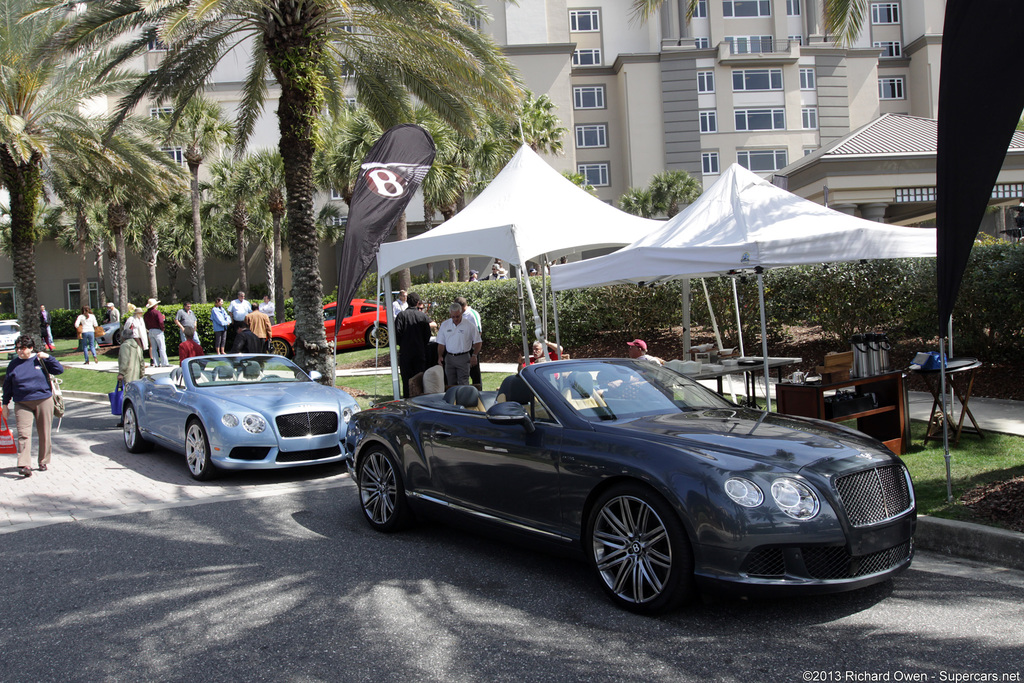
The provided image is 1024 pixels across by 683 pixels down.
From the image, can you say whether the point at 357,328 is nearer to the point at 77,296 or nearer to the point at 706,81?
the point at 706,81

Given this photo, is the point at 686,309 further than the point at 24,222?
No

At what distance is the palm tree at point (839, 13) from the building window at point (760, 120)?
34.9 m

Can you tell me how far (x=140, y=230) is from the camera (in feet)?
132

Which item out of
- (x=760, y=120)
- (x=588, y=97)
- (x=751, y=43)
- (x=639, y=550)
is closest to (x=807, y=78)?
(x=751, y=43)

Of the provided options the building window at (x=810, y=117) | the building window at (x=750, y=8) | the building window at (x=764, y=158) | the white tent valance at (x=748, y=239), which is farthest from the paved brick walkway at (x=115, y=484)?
the building window at (x=750, y=8)

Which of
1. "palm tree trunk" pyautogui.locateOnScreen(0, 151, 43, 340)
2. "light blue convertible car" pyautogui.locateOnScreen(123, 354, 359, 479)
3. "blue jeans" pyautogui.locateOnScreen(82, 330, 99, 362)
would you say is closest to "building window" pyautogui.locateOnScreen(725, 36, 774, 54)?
"blue jeans" pyautogui.locateOnScreen(82, 330, 99, 362)

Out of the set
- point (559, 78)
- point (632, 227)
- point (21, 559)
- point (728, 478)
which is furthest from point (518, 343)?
point (559, 78)

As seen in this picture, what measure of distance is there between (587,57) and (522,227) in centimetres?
3936

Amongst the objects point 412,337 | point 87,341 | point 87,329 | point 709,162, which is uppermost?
point 709,162

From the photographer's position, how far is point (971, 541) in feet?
17.2

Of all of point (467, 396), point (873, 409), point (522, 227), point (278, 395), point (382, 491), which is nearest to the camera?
point (467, 396)

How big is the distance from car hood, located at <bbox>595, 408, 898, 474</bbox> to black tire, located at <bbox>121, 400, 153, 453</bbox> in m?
7.93

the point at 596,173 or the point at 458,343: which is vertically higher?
the point at 596,173

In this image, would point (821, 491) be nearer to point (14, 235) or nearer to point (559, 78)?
point (14, 235)
